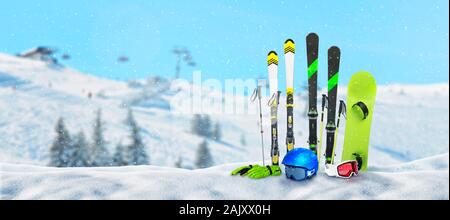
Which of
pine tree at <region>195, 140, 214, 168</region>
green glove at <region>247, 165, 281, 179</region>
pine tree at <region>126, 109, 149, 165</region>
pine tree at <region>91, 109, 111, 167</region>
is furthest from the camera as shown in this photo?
pine tree at <region>195, 140, 214, 168</region>

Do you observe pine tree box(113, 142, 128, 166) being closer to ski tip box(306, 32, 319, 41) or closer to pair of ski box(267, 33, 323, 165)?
pair of ski box(267, 33, 323, 165)

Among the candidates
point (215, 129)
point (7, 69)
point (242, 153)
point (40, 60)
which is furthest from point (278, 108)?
point (40, 60)

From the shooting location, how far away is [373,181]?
3.76 m

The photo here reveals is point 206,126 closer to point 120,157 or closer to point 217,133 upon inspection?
point 217,133

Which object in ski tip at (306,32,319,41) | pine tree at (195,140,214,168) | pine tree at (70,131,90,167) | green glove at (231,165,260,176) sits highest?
ski tip at (306,32,319,41)

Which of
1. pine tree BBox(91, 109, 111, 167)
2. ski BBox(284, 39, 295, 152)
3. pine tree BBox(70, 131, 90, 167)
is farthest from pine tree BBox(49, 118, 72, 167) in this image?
ski BBox(284, 39, 295, 152)

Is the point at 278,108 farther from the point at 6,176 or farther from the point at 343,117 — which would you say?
the point at 6,176

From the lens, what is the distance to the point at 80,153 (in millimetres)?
14219

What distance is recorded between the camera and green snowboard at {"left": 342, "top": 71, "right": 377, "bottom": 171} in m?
4.48

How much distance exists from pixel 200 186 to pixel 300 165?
799 millimetres

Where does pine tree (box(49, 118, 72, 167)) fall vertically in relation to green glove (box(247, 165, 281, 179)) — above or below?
below

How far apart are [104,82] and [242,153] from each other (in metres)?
15.9

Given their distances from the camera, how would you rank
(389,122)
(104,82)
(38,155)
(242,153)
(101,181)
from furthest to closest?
(104,82), (389,122), (242,153), (38,155), (101,181)

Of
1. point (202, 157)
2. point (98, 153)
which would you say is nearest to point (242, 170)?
point (202, 157)
